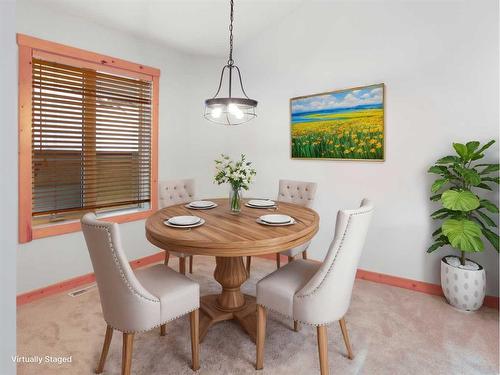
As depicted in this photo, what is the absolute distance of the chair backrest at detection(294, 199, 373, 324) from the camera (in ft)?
5.18

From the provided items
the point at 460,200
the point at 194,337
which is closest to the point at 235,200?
the point at 194,337

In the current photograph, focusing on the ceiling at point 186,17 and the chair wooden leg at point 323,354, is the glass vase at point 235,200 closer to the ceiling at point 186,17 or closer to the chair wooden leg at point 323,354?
the chair wooden leg at point 323,354

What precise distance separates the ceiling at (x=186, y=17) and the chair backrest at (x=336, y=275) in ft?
8.90

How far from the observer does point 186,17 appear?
129 inches

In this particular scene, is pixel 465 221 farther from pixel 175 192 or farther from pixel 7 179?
pixel 7 179

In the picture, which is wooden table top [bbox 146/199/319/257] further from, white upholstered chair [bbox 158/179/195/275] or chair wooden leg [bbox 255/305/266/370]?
white upholstered chair [bbox 158/179/195/275]

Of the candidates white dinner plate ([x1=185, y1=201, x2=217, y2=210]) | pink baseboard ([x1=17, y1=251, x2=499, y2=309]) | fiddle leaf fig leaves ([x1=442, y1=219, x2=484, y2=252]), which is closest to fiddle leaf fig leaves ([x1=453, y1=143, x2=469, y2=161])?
fiddle leaf fig leaves ([x1=442, y1=219, x2=484, y2=252])

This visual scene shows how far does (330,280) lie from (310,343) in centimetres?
75

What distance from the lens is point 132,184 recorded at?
3.59 m

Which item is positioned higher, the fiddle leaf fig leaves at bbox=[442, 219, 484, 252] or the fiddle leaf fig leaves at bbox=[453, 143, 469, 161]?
the fiddle leaf fig leaves at bbox=[453, 143, 469, 161]

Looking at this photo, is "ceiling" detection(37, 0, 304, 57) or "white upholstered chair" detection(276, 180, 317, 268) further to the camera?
"white upholstered chair" detection(276, 180, 317, 268)

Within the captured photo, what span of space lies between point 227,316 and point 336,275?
1061mm

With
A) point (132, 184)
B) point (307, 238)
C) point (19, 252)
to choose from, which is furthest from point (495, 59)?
point (19, 252)

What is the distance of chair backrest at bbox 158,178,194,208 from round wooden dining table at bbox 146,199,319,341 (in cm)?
52
